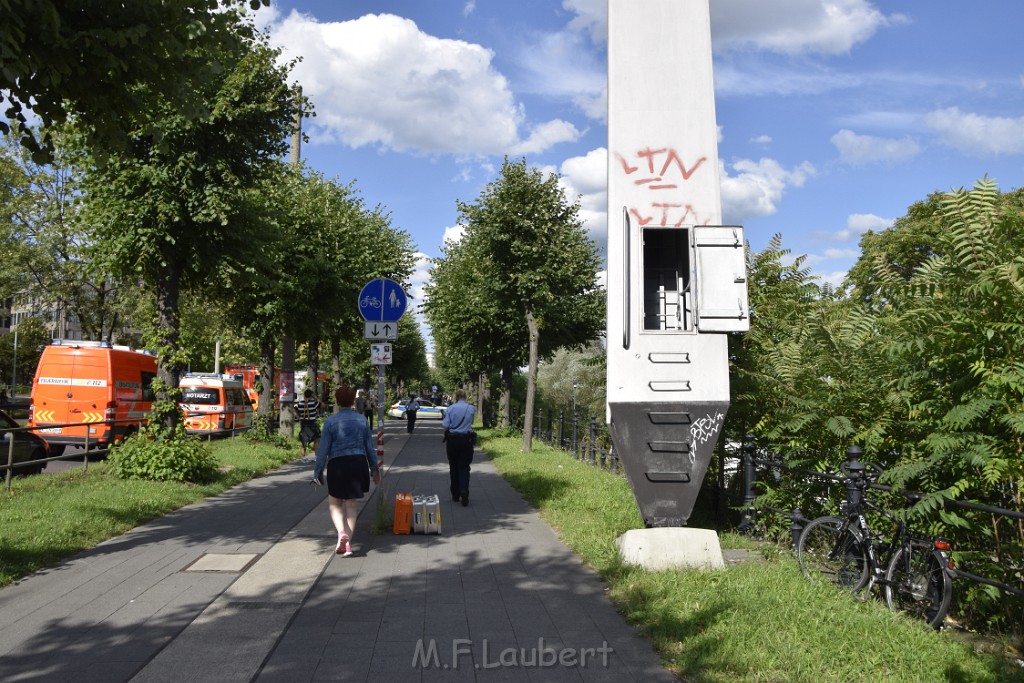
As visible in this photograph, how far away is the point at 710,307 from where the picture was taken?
765cm

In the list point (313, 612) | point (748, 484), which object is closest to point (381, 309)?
point (748, 484)

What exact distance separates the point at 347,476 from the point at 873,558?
481cm

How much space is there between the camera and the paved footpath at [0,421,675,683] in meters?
4.87

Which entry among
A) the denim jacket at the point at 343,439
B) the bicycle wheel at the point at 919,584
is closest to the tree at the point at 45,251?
the denim jacket at the point at 343,439

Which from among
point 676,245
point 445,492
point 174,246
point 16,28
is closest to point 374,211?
point 174,246

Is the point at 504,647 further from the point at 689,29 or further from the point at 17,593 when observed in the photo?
the point at 689,29

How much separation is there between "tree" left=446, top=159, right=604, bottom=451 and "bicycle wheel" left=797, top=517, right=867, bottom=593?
1576 centimetres

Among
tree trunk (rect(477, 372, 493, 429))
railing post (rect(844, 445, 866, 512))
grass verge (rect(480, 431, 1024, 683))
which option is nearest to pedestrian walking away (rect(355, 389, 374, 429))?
tree trunk (rect(477, 372, 493, 429))

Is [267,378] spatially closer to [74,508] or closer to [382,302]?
[382,302]

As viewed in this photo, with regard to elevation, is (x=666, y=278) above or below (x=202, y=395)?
above

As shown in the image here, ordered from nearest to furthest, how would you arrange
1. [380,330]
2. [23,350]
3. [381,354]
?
1. [380,330]
2. [381,354]
3. [23,350]

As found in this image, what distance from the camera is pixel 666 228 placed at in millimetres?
7848

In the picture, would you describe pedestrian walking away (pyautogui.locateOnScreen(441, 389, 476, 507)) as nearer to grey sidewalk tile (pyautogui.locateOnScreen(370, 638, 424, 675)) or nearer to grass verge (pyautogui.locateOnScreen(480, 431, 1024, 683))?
grass verge (pyautogui.locateOnScreen(480, 431, 1024, 683))

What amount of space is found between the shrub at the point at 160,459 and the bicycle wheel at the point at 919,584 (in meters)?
10.5
